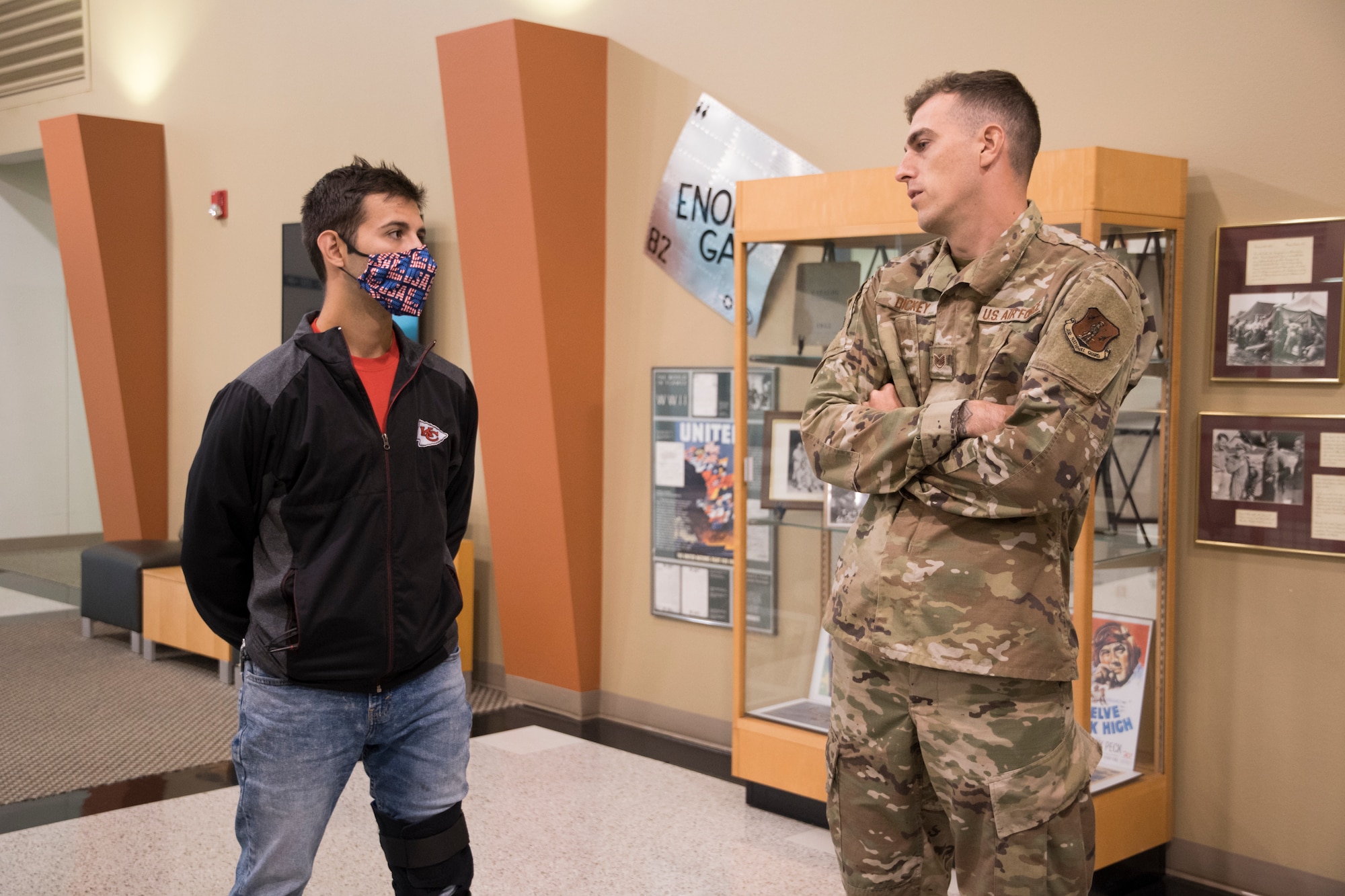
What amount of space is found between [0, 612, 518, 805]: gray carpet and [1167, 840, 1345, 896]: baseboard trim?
2.68 metres

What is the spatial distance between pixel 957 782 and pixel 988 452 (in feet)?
1.68

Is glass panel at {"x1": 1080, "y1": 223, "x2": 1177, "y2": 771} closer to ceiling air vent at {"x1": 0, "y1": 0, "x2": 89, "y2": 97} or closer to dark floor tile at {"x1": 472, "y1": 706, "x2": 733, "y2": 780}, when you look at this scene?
dark floor tile at {"x1": 472, "y1": 706, "x2": 733, "y2": 780}

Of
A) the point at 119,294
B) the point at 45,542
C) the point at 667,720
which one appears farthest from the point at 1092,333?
the point at 45,542

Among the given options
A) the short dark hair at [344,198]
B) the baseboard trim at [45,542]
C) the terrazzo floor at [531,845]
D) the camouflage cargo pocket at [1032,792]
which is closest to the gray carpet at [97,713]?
the terrazzo floor at [531,845]

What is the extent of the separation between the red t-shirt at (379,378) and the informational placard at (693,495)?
2.30 m

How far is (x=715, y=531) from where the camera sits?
4.29 m

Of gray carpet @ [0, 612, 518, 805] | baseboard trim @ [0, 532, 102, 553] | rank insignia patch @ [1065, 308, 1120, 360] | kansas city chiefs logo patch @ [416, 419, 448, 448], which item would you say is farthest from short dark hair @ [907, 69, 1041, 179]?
baseboard trim @ [0, 532, 102, 553]

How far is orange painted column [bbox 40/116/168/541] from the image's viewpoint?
6.58m

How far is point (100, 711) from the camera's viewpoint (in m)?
4.61

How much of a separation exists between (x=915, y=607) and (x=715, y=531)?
8.19ft

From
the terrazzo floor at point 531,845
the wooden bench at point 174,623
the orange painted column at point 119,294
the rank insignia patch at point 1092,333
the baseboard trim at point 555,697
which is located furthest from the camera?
the orange painted column at point 119,294

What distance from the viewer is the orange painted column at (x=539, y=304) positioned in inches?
171

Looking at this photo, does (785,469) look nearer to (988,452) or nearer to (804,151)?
(804,151)

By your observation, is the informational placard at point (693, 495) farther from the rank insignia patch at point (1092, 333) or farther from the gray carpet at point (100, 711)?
the rank insignia patch at point (1092, 333)
